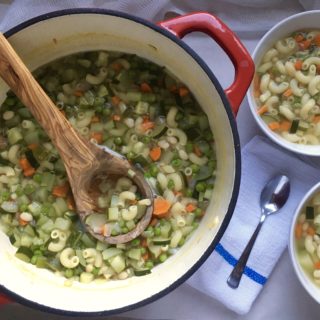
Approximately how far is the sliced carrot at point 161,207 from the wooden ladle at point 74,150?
0.01 m

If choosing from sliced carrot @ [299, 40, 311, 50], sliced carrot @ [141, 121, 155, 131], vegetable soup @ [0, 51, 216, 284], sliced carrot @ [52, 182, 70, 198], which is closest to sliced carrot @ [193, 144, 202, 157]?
vegetable soup @ [0, 51, 216, 284]

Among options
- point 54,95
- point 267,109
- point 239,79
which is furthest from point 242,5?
point 54,95

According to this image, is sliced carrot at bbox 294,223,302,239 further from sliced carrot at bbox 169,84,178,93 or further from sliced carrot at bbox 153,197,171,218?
sliced carrot at bbox 169,84,178,93

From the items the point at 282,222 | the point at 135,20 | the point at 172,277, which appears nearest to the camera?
the point at 135,20

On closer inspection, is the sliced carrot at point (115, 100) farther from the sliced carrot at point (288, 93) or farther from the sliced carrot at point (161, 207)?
the sliced carrot at point (288, 93)

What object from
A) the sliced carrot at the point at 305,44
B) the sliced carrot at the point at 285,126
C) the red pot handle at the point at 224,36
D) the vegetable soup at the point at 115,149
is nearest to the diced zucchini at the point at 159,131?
the vegetable soup at the point at 115,149

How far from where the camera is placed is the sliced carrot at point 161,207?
1.59 meters

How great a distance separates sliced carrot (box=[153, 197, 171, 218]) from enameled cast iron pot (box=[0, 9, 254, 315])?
90 mm

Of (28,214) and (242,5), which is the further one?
(242,5)

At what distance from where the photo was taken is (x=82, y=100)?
1625 mm

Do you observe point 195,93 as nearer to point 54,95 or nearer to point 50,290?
point 54,95

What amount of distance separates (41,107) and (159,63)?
0.34 metres

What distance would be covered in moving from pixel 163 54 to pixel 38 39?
0.29m

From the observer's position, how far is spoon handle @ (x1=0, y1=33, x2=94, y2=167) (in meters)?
1.36
